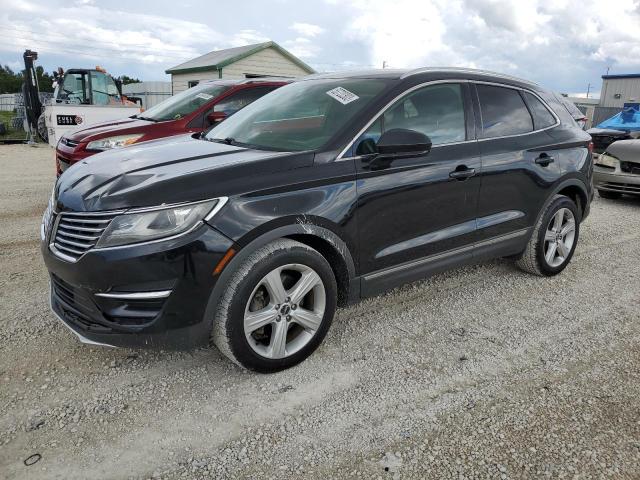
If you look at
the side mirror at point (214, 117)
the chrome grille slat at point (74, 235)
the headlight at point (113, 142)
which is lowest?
the chrome grille slat at point (74, 235)

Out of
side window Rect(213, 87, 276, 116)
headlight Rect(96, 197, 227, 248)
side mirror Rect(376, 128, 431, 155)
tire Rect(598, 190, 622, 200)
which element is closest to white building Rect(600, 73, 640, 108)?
tire Rect(598, 190, 622, 200)

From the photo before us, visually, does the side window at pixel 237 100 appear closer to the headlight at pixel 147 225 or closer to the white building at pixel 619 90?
the headlight at pixel 147 225

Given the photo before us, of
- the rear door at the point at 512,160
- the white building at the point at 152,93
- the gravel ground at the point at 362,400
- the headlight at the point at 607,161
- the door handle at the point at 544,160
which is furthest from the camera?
the white building at the point at 152,93

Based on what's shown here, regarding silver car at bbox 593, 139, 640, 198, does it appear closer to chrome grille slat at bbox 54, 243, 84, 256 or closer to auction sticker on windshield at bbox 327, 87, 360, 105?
auction sticker on windshield at bbox 327, 87, 360, 105

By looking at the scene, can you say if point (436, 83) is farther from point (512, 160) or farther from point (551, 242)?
point (551, 242)

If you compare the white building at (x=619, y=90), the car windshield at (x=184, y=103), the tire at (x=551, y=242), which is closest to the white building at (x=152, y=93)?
the car windshield at (x=184, y=103)

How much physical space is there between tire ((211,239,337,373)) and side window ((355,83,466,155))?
0.82 meters

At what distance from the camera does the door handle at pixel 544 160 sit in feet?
13.7

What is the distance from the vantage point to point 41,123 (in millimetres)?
13281

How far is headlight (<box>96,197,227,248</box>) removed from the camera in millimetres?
2504

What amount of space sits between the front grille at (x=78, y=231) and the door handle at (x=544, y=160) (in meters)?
3.31

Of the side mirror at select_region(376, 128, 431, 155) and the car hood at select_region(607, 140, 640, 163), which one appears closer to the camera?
the side mirror at select_region(376, 128, 431, 155)

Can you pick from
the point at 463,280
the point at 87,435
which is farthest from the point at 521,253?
the point at 87,435

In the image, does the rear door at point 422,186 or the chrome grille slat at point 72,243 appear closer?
the chrome grille slat at point 72,243
